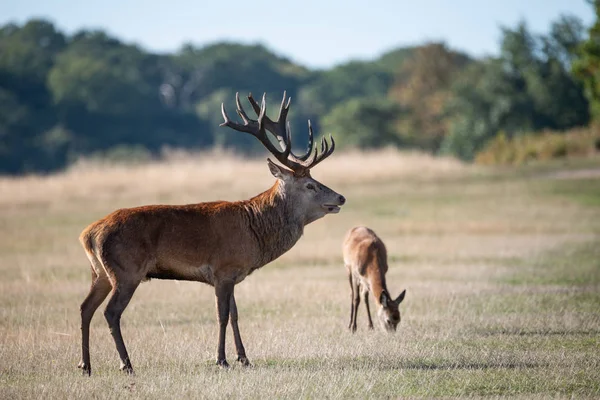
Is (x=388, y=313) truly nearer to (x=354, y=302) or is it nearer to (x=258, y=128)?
(x=354, y=302)

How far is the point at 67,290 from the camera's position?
17.1m

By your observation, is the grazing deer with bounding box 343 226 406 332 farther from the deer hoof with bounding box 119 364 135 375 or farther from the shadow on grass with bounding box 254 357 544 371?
the deer hoof with bounding box 119 364 135 375

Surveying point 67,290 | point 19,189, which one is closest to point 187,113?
point 19,189

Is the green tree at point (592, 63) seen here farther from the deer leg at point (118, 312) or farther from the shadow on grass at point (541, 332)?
the deer leg at point (118, 312)

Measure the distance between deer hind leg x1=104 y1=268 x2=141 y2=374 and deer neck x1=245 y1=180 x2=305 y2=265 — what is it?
1.65 metres

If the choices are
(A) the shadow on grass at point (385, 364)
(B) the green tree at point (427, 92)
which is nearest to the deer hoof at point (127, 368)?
(A) the shadow on grass at point (385, 364)

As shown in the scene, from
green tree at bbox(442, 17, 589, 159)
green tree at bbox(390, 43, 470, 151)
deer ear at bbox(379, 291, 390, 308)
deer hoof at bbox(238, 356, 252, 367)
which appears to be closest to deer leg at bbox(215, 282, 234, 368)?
deer hoof at bbox(238, 356, 252, 367)

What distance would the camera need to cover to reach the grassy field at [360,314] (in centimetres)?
963

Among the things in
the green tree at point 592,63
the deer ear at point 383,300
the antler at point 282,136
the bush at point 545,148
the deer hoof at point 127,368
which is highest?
the green tree at point 592,63

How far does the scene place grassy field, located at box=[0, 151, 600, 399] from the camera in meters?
9.63

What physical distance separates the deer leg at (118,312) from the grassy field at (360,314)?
251mm

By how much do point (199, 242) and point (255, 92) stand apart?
79.4 meters

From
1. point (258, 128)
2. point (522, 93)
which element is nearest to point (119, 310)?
point (258, 128)

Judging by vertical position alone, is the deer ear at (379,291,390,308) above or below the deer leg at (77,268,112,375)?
below
